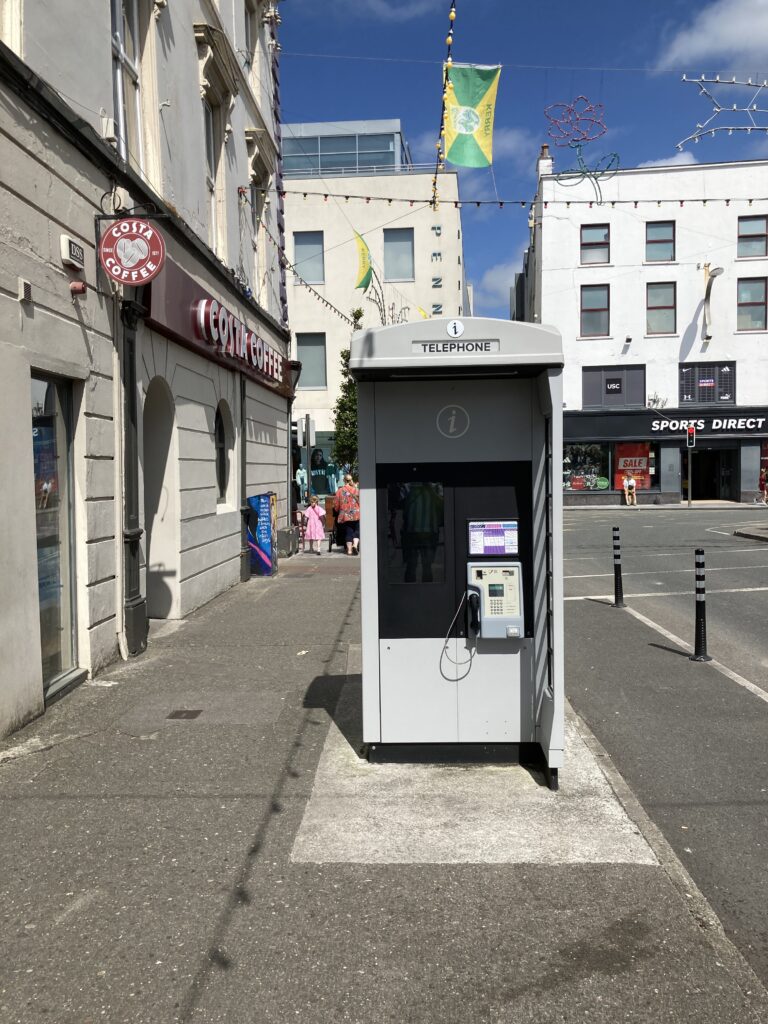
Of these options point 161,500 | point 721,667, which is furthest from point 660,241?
point 721,667

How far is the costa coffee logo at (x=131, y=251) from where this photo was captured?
7.83 metres

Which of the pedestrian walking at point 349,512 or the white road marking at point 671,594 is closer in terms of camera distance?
the white road marking at point 671,594

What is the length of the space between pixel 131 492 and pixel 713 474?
125ft

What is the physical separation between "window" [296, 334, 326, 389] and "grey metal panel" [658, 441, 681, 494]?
631 inches

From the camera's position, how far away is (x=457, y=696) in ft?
17.7

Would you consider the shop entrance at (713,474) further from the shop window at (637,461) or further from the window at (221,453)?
the window at (221,453)

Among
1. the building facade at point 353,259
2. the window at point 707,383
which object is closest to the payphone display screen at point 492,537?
the building facade at point 353,259

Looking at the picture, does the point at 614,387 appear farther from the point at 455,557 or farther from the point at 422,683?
the point at 422,683

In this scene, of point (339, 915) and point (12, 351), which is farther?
point (12, 351)

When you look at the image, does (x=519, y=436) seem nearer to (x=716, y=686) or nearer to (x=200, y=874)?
(x=200, y=874)

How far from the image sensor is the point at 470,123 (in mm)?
12094

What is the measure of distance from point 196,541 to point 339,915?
27.5 feet

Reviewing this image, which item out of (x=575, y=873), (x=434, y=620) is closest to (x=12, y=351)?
(x=434, y=620)

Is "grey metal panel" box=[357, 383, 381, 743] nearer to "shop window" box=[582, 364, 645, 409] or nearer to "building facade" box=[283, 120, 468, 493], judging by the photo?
"building facade" box=[283, 120, 468, 493]
